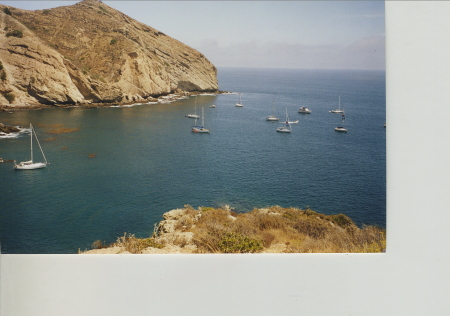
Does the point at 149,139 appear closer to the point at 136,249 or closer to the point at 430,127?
the point at 136,249

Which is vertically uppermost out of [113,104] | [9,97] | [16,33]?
[16,33]

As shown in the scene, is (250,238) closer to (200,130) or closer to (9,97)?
(200,130)

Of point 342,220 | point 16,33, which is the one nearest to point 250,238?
point 342,220

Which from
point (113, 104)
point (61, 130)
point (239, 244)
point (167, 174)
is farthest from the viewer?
point (113, 104)

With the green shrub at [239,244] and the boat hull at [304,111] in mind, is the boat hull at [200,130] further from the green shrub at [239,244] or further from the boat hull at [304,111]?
the green shrub at [239,244]

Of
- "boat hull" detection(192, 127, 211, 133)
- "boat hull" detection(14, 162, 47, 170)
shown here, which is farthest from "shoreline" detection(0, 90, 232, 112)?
"boat hull" detection(192, 127, 211, 133)

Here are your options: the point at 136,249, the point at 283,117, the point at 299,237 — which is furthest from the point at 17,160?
the point at 283,117
